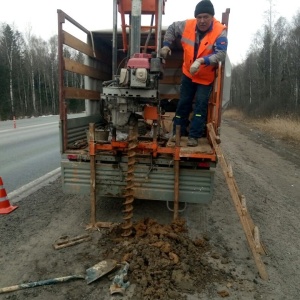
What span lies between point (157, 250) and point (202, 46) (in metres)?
2.73

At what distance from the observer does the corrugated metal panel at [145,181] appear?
4.39 metres

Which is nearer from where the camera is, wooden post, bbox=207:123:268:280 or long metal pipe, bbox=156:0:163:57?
wooden post, bbox=207:123:268:280

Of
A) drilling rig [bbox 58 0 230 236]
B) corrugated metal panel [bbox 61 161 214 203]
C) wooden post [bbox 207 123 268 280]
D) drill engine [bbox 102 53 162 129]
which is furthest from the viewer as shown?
corrugated metal panel [bbox 61 161 214 203]

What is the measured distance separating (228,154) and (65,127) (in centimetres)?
761

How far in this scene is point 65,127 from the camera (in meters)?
4.74

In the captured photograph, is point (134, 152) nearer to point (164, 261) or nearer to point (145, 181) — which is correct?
point (145, 181)

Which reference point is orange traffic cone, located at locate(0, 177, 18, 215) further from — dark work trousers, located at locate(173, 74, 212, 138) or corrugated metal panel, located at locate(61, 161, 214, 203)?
dark work trousers, located at locate(173, 74, 212, 138)

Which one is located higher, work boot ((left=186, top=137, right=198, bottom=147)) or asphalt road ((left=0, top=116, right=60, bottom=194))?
work boot ((left=186, top=137, right=198, bottom=147))

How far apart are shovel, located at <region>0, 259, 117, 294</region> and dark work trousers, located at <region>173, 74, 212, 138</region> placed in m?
2.23

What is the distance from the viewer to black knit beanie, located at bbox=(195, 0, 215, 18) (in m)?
4.54

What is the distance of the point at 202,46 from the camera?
4.63 metres

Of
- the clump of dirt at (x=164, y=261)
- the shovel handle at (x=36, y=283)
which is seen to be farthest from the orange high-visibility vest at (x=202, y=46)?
the shovel handle at (x=36, y=283)

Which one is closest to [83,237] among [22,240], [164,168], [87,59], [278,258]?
[22,240]

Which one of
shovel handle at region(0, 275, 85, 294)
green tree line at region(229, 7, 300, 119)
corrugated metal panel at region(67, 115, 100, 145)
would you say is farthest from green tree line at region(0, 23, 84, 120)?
shovel handle at region(0, 275, 85, 294)
